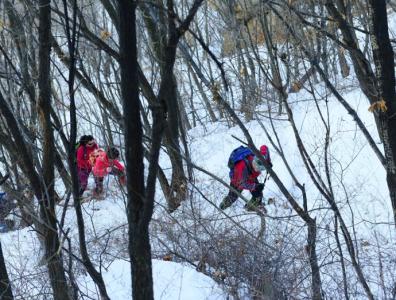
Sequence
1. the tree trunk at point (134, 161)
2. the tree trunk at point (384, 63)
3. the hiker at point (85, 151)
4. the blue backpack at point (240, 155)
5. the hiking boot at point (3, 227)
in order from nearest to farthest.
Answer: the tree trunk at point (134, 161)
the tree trunk at point (384, 63)
the blue backpack at point (240, 155)
the hiking boot at point (3, 227)
the hiker at point (85, 151)

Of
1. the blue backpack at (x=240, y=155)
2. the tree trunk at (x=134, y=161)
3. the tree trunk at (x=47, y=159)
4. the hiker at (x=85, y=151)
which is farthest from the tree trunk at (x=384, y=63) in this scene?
the hiker at (x=85, y=151)

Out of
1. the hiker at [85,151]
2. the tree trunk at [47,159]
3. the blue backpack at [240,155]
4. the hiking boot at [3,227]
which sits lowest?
the tree trunk at [47,159]

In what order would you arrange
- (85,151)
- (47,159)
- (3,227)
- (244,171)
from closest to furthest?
(47,159), (244,171), (3,227), (85,151)

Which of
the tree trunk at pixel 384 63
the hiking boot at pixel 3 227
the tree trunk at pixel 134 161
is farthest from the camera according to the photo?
the hiking boot at pixel 3 227

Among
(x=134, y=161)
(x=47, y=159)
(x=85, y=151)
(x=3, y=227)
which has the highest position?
(x=85, y=151)

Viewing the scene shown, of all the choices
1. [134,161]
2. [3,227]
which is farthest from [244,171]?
[134,161]

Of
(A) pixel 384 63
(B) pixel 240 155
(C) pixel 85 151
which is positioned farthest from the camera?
(C) pixel 85 151

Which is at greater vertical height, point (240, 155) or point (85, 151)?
point (85, 151)

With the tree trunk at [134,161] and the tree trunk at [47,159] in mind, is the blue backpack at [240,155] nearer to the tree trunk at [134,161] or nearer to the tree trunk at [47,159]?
the tree trunk at [47,159]

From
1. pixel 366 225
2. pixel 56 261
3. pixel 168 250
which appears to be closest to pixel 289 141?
pixel 366 225

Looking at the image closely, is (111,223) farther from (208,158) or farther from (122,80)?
(122,80)

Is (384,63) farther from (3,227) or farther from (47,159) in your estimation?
(3,227)

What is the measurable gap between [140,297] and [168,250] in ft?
13.1

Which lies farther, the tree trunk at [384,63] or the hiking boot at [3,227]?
the hiking boot at [3,227]
